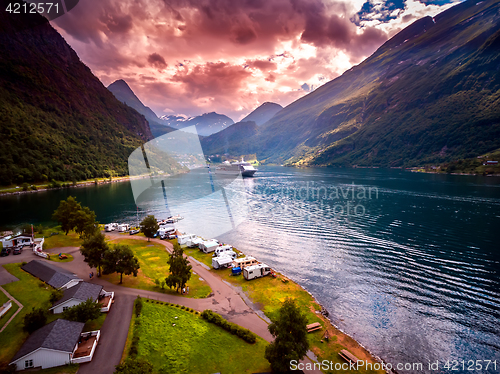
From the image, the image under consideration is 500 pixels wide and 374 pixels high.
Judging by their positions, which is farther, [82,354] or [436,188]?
[436,188]

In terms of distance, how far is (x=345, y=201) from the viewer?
11031cm

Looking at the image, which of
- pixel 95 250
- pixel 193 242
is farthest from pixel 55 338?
pixel 193 242

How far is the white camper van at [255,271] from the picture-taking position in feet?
137

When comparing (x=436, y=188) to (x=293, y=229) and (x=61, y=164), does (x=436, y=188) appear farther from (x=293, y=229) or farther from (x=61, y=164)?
(x=61, y=164)

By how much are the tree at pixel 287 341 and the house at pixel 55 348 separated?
57.0ft

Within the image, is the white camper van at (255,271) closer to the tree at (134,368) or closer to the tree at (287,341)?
the tree at (287,341)

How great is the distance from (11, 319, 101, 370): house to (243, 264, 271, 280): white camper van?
2362cm

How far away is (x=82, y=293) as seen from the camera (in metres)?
29.4

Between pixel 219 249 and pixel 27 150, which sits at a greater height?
pixel 27 150

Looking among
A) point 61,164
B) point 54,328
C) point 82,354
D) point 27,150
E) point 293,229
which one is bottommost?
point 293,229

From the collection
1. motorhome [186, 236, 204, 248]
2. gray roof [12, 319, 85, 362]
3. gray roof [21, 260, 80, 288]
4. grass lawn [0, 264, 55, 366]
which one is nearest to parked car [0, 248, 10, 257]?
grass lawn [0, 264, 55, 366]

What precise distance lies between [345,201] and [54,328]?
358ft

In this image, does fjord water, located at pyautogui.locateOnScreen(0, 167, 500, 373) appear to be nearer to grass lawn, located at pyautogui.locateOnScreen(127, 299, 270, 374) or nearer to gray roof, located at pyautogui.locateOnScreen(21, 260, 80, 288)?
grass lawn, located at pyautogui.locateOnScreen(127, 299, 270, 374)

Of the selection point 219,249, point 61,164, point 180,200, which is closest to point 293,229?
point 219,249
